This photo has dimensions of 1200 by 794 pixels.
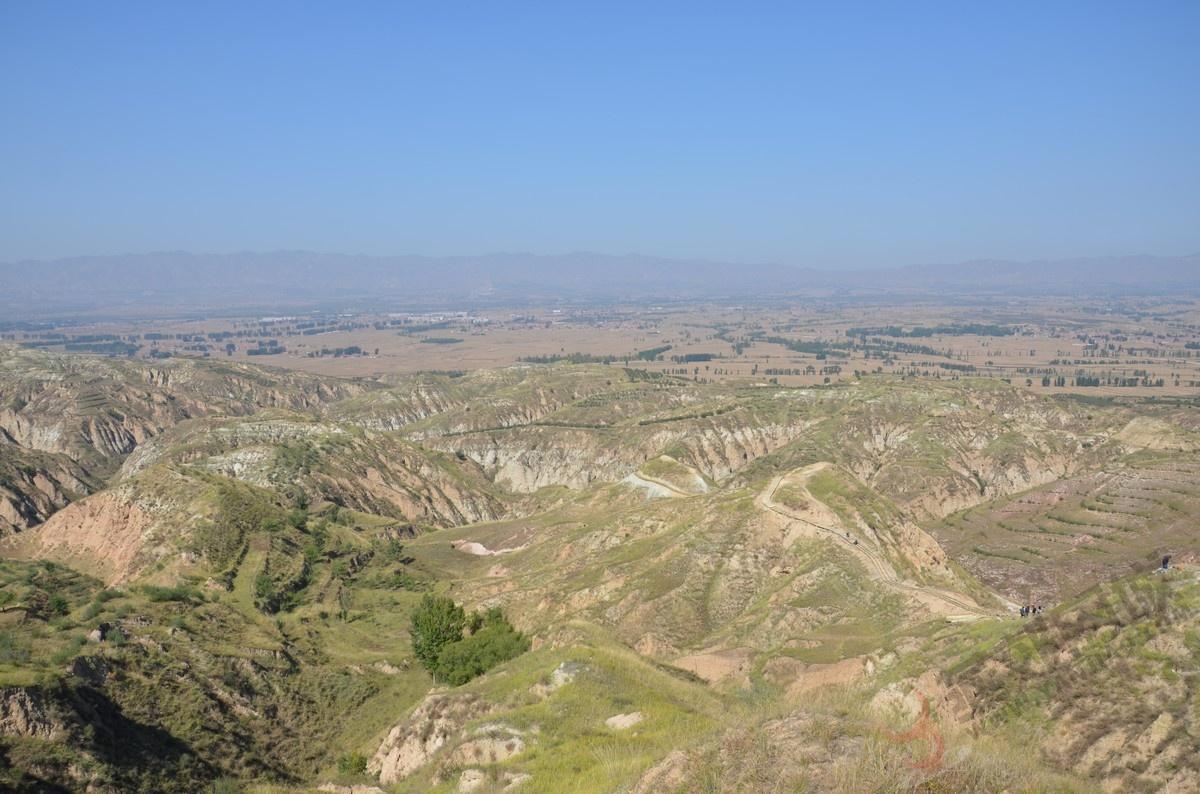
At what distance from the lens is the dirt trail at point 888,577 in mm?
40469

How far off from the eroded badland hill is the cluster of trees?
0.83 ft

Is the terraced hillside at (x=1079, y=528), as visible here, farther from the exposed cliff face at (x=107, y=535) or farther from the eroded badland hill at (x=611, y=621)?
the exposed cliff face at (x=107, y=535)

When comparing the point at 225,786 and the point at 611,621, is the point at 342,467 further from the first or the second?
the point at 225,786

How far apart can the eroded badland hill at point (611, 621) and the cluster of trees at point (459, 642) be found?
254 mm

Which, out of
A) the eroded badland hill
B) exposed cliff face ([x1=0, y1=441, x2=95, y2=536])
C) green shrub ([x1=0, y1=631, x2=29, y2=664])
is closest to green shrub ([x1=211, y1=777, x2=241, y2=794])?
the eroded badland hill

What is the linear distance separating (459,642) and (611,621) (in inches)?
373

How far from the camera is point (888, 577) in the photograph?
1861 inches

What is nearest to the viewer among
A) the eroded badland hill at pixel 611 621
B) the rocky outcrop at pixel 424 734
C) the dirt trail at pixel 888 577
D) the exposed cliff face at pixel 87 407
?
the eroded badland hill at pixel 611 621

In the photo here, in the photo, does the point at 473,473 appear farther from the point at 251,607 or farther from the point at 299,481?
the point at 251,607

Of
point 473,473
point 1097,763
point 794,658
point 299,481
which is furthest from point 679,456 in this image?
point 1097,763

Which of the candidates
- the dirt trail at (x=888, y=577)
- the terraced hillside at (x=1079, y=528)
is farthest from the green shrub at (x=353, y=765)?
the terraced hillside at (x=1079, y=528)

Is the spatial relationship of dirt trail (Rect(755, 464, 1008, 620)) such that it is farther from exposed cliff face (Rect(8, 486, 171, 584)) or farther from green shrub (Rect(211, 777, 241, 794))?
exposed cliff face (Rect(8, 486, 171, 584))

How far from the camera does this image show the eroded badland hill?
65.1ft

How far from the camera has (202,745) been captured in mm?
36281
